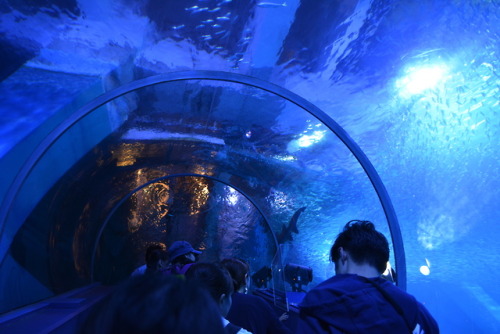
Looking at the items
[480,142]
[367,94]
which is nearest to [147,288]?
[367,94]

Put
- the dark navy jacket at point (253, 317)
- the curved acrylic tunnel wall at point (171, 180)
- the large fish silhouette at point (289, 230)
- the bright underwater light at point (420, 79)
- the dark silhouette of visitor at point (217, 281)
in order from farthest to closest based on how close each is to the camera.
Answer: the large fish silhouette at point (289, 230)
the curved acrylic tunnel wall at point (171, 180)
the bright underwater light at point (420, 79)
the dark navy jacket at point (253, 317)
the dark silhouette of visitor at point (217, 281)

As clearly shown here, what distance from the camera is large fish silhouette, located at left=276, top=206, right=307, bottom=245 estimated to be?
699 cm

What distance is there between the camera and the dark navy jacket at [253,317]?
2.88m

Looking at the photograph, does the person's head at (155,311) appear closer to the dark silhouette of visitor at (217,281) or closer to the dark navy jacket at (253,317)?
the dark silhouette of visitor at (217,281)

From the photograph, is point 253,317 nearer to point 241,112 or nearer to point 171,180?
point 241,112

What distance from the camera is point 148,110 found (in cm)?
528

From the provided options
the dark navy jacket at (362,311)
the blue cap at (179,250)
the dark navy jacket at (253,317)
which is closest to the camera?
the dark navy jacket at (362,311)

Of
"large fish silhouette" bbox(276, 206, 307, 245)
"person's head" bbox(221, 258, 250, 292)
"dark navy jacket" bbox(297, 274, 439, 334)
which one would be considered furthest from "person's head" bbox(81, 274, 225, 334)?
"large fish silhouette" bbox(276, 206, 307, 245)

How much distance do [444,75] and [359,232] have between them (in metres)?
2.93

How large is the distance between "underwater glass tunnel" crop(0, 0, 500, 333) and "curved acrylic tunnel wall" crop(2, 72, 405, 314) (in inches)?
1.4

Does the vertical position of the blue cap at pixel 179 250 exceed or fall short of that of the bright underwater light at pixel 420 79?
it falls short

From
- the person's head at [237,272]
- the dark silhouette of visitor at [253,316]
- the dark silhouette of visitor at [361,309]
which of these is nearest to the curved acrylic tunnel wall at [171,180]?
the person's head at [237,272]

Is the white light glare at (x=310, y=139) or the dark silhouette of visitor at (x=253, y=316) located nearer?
the dark silhouette of visitor at (x=253, y=316)

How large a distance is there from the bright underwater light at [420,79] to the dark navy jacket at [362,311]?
3034 mm
